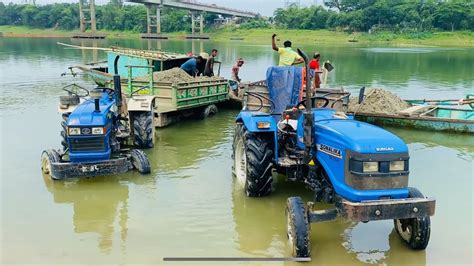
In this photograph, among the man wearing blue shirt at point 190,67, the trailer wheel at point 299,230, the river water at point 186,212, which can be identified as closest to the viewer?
the trailer wheel at point 299,230

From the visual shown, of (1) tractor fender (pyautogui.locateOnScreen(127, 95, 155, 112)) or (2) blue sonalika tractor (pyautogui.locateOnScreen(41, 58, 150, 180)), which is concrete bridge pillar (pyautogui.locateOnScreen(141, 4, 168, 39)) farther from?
(2) blue sonalika tractor (pyautogui.locateOnScreen(41, 58, 150, 180))

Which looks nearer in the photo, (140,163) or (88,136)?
(88,136)

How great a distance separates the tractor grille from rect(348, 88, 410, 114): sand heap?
690 cm

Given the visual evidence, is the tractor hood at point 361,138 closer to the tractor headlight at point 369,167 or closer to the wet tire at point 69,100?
the tractor headlight at point 369,167

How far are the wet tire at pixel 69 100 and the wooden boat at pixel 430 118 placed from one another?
262 inches

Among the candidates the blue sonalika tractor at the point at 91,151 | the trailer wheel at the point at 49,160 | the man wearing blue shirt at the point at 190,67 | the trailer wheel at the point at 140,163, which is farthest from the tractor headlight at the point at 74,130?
the man wearing blue shirt at the point at 190,67

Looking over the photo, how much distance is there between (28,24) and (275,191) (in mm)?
107169

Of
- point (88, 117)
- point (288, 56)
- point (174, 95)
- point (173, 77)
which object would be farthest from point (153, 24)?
point (88, 117)

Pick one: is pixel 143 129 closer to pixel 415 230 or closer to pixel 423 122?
pixel 415 230

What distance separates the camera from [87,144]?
24.4ft

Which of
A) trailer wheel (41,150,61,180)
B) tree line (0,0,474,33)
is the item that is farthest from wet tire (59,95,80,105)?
tree line (0,0,474,33)

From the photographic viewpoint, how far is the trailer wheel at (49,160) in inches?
297

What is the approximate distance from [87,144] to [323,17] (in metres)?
74.1

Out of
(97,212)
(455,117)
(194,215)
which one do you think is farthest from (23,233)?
(455,117)
